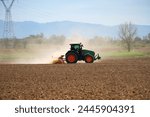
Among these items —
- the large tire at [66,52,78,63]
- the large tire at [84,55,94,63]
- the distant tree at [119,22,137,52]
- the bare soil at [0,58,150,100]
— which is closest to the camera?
the bare soil at [0,58,150,100]

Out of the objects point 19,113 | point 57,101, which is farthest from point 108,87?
point 19,113

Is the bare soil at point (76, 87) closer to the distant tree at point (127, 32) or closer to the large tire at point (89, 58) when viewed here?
the large tire at point (89, 58)

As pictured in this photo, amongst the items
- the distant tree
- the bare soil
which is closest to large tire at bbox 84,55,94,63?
the bare soil

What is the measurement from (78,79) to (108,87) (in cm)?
269

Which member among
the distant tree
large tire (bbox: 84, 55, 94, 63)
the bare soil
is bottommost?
the bare soil

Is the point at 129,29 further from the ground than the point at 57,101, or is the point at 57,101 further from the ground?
the point at 129,29

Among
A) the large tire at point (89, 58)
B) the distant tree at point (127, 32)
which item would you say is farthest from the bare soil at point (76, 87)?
the distant tree at point (127, 32)

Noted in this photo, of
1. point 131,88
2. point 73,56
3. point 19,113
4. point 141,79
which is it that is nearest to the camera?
point 19,113

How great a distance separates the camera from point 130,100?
33.7ft

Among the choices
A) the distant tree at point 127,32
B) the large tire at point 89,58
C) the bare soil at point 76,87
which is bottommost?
the bare soil at point 76,87

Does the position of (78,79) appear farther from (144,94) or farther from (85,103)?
(85,103)

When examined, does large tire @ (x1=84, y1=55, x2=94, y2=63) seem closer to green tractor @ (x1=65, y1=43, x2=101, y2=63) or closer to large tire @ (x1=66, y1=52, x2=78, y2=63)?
green tractor @ (x1=65, y1=43, x2=101, y2=63)

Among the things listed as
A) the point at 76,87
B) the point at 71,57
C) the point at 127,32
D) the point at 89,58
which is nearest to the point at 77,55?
the point at 71,57

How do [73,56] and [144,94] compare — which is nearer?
[144,94]
